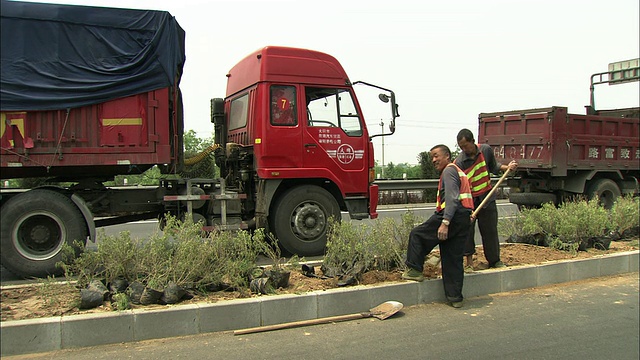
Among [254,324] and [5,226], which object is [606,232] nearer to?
[254,324]

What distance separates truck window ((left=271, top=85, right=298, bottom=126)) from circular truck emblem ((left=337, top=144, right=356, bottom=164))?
0.85m

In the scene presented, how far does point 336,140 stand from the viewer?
750 centimetres

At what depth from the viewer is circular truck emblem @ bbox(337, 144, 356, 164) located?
7520 millimetres

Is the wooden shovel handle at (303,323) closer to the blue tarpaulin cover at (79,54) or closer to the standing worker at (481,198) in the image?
the standing worker at (481,198)

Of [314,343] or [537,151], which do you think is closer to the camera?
[314,343]

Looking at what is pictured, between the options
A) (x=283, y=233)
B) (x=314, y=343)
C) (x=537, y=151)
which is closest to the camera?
(x=314, y=343)

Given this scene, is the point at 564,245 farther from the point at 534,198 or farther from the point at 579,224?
the point at 534,198

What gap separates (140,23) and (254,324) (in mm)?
4351

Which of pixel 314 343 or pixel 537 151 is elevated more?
pixel 537 151

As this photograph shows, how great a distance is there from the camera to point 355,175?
7.63m

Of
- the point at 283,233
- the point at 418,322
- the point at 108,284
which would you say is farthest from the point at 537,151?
the point at 108,284

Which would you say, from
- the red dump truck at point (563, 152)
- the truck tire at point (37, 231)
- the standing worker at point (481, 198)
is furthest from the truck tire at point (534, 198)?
the truck tire at point (37, 231)

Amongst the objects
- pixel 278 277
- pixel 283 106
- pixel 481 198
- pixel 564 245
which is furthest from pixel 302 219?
pixel 564 245

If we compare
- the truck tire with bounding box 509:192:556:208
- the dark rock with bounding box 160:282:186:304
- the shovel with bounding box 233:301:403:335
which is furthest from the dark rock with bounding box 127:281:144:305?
the truck tire with bounding box 509:192:556:208
